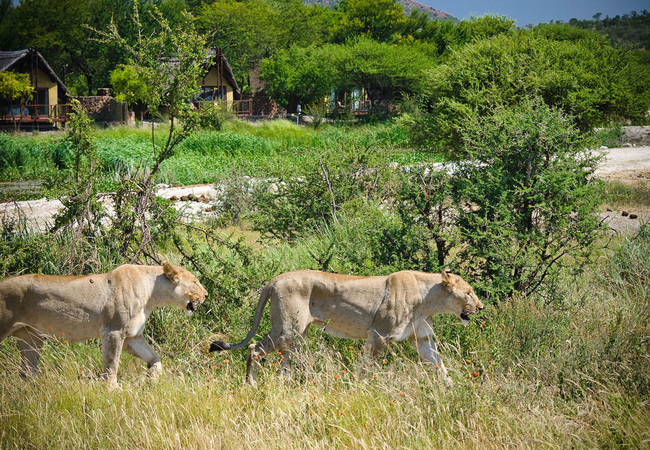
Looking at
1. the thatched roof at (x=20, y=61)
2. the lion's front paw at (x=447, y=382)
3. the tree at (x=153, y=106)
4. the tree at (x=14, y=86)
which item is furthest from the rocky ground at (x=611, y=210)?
the thatched roof at (x=20, y=61)

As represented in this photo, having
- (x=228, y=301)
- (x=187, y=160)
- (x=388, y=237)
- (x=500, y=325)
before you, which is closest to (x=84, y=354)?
(x=228, y=301)

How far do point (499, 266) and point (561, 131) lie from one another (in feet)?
6.61

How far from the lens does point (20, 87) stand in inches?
1811

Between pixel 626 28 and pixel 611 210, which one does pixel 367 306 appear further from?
pixel 626 28

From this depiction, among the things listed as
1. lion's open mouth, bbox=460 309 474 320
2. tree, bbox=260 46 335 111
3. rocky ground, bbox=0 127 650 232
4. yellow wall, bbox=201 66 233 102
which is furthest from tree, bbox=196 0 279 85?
lion's open mouth, bbox=460 309 474 320

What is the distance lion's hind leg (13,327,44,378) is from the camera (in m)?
6.16

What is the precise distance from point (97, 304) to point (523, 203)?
524cm

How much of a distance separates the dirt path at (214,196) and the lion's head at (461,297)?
6667mm

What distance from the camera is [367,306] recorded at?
20.1 ft

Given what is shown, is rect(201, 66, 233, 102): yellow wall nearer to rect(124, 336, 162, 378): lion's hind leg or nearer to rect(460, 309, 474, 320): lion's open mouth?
rect(124, 336, 162, 378): lion's hind leg

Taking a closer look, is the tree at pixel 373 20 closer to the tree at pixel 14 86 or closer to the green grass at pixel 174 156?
the tree at pixel 14 86

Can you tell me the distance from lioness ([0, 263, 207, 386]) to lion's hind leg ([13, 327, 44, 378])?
5 centimetres

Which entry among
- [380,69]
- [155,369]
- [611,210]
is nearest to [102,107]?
[380,69]

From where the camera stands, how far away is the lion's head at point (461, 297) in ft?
19.9
